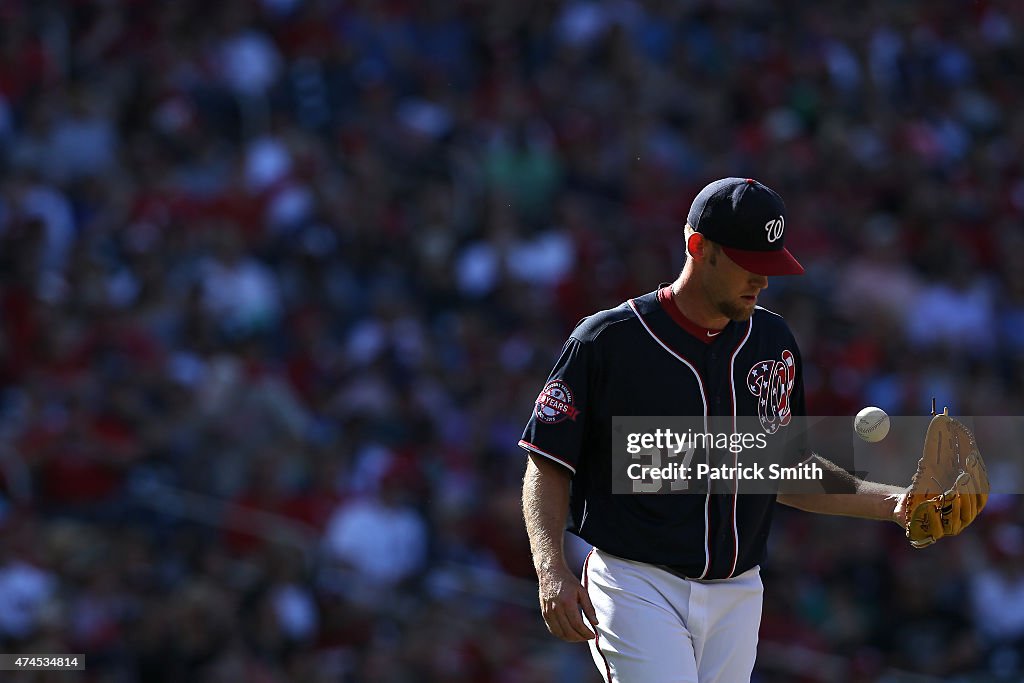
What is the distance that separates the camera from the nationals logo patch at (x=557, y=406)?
167 inches

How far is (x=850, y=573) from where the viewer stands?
9648 millimetres

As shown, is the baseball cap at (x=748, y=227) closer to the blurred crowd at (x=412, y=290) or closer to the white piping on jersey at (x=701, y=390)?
the white piping on jersey at (x=701, y=390)

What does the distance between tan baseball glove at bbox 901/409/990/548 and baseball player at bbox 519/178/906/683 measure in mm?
100

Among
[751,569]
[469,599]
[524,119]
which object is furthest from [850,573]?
[751,569]

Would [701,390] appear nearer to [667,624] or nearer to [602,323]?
[602,323]

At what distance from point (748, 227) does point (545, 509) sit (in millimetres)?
957

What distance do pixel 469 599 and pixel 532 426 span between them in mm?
4976

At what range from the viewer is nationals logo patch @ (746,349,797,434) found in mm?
4465

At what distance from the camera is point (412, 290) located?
35.5 feet

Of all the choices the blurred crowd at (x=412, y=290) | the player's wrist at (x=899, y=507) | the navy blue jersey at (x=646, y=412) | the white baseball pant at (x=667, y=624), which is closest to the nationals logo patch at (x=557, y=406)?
the navy blue jersey at (x=646, y=412)

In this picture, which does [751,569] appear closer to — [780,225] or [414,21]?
[780,225]

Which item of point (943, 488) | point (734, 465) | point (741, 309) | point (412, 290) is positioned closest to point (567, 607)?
point (734, 465)

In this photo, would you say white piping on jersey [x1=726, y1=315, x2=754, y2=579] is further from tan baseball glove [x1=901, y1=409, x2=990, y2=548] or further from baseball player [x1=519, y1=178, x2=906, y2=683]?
tan baseball glove [x1=901, y1=409, x2=990, y2=548]

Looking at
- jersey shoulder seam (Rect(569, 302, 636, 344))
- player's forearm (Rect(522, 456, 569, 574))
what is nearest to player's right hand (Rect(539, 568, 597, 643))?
player's forearm (Rect(522, 456, 569, 574))
